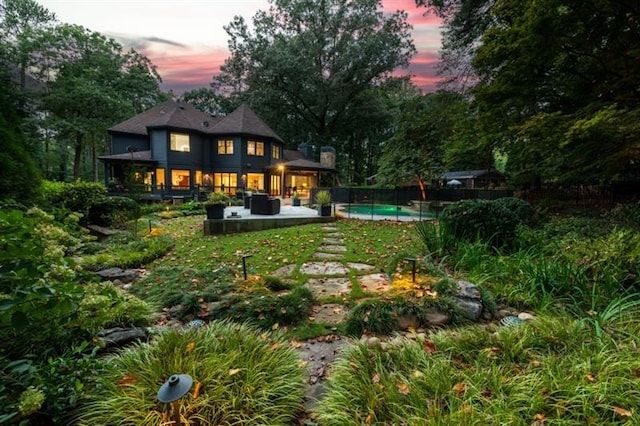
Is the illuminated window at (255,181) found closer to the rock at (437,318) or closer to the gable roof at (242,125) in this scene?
the gable roof at (242,125)

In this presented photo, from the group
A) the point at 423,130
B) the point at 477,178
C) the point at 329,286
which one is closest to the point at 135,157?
the point at 423,130

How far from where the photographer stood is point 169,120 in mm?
21234

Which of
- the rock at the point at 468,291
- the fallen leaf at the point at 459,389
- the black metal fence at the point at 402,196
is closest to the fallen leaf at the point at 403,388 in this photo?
the fallen leaf at the point at 459,389

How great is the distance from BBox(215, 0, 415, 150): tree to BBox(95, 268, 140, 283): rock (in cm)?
2604

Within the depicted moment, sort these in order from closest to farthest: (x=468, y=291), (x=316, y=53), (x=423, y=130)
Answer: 1. (x=468, y=291)
2. (x=423, y=130)
3. (x=316, y=53)

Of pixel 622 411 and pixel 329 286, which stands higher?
pixel 622 411

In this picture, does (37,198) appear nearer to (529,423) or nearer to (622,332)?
(529,423)

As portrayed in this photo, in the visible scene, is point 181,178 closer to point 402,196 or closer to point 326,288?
point 402,196

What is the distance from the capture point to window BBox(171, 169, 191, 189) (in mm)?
21725

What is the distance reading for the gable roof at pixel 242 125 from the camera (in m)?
23.2

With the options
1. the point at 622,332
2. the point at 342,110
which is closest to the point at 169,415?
the point at 622,332

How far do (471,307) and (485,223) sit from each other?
8.93 ft

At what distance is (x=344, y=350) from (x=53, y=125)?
2984 cm

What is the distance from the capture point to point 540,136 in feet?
25.6
